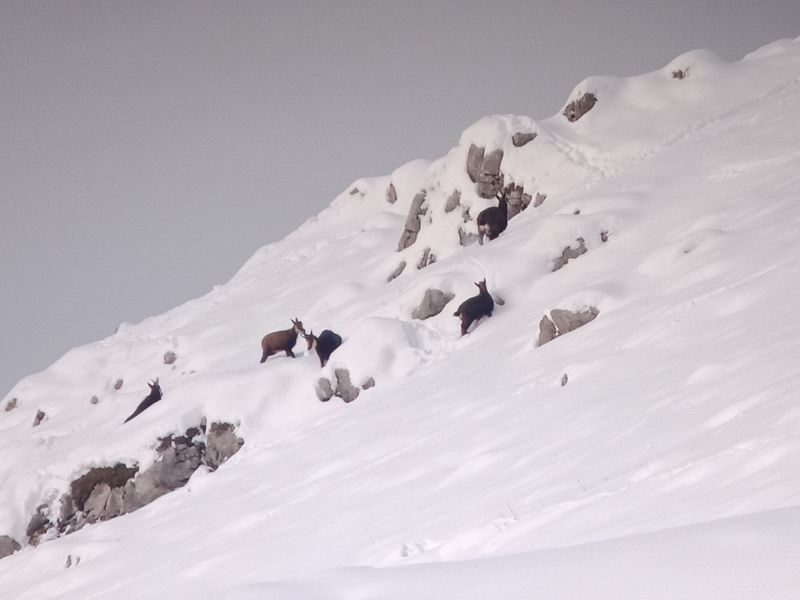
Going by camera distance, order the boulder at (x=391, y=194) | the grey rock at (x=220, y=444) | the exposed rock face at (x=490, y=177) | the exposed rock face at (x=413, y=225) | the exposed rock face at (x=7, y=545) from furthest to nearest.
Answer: the boulder at (x=391, y=194) < the exposed rock face at (x=413, y=225) < the exposed rock face at (x=490, y=177) < the exposed rock face at (x=7, y=545) < the grey rock at (x=220, y=444)

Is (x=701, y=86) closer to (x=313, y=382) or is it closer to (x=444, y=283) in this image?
(x=444, y=283)

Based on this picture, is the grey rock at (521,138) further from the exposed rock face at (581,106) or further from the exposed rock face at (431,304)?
the exposed rock face at (431,304)

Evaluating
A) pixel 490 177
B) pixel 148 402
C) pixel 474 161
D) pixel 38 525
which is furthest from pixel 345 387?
pixel 474 161

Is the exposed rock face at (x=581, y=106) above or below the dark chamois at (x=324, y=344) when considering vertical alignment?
above

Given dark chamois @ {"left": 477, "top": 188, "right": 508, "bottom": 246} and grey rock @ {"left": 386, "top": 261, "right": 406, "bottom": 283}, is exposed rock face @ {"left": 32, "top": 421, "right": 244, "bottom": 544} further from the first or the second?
grey rock @ {"left": 386, "top": 261, "right": 406, "bottom": 283}

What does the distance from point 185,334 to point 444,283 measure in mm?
17238

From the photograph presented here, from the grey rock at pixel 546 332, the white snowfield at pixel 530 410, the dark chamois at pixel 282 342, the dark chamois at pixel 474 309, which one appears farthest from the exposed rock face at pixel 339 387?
the grey rock at pixel 546 332

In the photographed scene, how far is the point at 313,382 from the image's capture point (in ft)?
67.0

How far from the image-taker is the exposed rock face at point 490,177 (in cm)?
3077

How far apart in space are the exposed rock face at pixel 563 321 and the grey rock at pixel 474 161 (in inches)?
658

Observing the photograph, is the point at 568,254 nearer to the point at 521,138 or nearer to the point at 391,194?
the point at 521,138

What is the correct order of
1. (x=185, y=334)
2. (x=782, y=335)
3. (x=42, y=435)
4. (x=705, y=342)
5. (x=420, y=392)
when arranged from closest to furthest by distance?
(x=782, y=335) < (x=705, y=342) < (x=420, y=392) < (x=42, y=435) < (x=185, y=334)

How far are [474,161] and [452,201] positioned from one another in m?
2.09

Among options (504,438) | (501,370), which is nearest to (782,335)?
(504,438)
